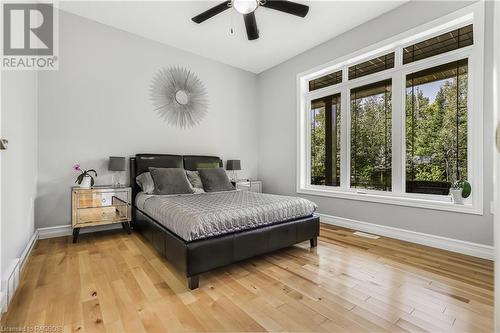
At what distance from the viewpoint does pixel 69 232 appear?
Result: 11.1ft

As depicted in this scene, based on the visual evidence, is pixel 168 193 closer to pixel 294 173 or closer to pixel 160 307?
pixel 160 307

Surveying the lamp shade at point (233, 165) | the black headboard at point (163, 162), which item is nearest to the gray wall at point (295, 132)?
the lamp shade at point (233, 165)

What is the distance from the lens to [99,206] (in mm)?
3236

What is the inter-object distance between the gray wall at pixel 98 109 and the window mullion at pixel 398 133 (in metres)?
3.19

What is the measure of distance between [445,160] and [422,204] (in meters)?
0.62

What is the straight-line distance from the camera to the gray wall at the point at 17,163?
183 centimetres

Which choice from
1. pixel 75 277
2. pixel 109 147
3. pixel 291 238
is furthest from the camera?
pixel 109 147

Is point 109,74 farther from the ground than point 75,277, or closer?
farther from the ground

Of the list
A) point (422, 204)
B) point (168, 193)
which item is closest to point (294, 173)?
point (422, 204)

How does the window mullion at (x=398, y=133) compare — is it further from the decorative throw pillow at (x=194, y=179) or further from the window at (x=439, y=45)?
the decorative throw pillow at (x=194, y=179)

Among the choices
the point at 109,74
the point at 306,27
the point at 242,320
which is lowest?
the point at 242,320

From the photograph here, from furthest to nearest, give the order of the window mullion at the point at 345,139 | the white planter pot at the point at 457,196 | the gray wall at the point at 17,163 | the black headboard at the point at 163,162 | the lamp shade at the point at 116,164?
1. the window mullion at the point at 345,139
2. the black headboard at the point at 163,162
3. the lamp shade at the point at 116,164
4. the white planter pot at the point at 457,196
5. the gray wall at the point at 17,163

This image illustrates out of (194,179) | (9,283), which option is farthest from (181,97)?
(9,283)

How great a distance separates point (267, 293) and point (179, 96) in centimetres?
364
